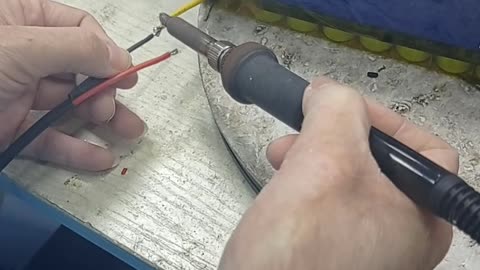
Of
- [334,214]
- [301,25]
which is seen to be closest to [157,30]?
[301,25]

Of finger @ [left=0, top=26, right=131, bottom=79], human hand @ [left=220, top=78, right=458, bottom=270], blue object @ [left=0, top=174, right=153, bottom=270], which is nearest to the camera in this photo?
human hand @ [left=220, top=78, right=458, bottom=270]

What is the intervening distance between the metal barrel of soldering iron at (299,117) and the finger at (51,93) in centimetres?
10

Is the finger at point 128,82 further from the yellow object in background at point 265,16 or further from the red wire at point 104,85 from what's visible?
the yellow object in background at point 265,16

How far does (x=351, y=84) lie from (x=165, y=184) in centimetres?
17

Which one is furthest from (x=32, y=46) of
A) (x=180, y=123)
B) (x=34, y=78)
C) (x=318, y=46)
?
(x=318, y=46)

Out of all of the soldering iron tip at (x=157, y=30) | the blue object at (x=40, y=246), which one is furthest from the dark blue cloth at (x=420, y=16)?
the blue object at (x=40, y=246)

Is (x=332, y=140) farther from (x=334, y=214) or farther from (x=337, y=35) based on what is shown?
(x=337, y=35)

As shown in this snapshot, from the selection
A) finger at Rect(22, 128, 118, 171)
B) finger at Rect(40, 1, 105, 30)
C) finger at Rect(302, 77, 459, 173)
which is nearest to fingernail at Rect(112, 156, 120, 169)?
finger at Rect(22, 128, 118, 171)

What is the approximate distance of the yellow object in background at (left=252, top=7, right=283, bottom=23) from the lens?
622 mm

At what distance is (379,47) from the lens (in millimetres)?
598

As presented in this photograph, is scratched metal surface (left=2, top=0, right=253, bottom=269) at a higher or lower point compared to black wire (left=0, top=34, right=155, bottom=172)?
lower

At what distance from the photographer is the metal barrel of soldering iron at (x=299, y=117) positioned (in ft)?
1.11

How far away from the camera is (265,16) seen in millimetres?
625

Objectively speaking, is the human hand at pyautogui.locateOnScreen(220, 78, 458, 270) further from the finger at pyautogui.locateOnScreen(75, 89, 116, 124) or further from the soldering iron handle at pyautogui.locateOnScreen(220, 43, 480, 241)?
the finger at pyautogui.locateOnScreen(75, 89, 116, 124)
